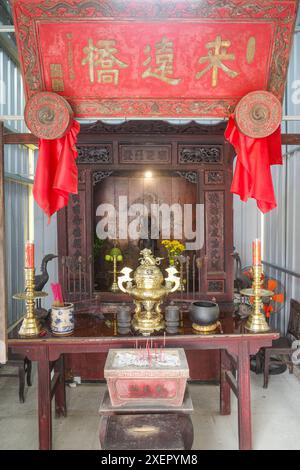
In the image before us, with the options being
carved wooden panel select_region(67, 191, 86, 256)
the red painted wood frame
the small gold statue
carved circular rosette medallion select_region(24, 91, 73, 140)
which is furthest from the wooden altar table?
carved circular rosette medallion select_region(24, 91, 73, 140)

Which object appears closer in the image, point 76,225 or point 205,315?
point 205,315

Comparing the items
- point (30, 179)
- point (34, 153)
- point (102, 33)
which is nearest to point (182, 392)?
point (102, 33)

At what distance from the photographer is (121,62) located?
7.77 ft


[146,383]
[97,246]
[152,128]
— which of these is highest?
[152,128]

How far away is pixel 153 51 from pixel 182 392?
2.06m

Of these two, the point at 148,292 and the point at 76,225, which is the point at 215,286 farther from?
the point at 76,225

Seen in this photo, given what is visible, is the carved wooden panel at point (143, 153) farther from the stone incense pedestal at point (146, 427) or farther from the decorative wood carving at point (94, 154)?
the stone incense pedestal at point (146, 427)

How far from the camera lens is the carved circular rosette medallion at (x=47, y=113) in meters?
2.36

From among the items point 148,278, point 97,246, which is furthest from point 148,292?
point 97,246

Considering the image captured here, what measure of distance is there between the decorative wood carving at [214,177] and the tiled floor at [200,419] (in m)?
2.12

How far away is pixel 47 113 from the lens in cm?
237

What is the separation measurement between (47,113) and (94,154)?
1456 millimetres

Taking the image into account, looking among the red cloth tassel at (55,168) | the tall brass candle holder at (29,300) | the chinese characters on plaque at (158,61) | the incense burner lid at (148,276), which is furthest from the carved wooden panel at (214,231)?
the tall brass candle holder at (29,300)

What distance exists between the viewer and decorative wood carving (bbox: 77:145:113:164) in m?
3.81
